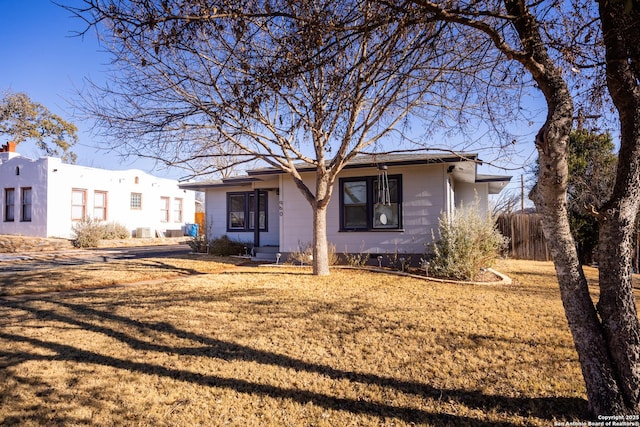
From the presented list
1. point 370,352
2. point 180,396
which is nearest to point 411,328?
point 370,352

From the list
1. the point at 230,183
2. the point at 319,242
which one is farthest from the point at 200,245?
the point at 319,242

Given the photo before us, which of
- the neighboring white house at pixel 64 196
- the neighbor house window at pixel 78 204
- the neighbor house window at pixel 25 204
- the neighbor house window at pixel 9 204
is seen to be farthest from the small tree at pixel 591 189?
the neighbor house window at pixel 9 204

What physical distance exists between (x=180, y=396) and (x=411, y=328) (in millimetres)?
3014

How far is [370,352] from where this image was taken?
4195 millimetres

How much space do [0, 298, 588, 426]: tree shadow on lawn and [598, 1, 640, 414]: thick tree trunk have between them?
574 millimetres

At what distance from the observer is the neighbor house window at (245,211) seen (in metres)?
14.8

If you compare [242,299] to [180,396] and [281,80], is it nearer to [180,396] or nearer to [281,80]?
[180,396]

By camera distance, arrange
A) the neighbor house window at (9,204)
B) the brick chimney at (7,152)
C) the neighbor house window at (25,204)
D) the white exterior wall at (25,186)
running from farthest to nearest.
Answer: the brick chimney at (7,152), the neighbor house window at (9,204), the neighbor house window at (25,204), the white exterior wall at (25,186)

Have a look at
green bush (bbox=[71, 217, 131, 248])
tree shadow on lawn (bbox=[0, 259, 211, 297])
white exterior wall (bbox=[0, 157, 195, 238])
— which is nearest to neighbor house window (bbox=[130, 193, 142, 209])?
white exterior wall (bbox=[0, 157, 195, 238])

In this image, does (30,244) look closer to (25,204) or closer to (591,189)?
(25,204)

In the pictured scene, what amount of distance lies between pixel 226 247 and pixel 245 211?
1.84m

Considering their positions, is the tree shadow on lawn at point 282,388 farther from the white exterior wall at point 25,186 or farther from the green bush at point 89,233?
the white exterior wall at point 25,186

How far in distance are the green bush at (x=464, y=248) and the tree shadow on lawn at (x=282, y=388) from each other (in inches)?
218

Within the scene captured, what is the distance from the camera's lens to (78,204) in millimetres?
20016
